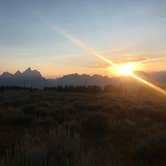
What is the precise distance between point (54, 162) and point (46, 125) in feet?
28.7

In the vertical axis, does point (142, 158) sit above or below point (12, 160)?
below

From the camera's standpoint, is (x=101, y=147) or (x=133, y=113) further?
(x=133, y=113)

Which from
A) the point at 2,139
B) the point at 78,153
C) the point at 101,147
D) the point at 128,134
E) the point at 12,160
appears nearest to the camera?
the point at 12,160

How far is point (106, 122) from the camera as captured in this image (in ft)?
53.3

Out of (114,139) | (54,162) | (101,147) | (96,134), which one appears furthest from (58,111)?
(54,162)

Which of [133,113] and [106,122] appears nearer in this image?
[106,122]

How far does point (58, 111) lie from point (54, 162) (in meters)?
14.4

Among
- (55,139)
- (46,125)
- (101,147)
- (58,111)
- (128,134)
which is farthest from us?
(58,111)

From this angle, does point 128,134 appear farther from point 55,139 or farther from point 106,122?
point 55,139

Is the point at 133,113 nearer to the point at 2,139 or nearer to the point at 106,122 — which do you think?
the point at 106,122

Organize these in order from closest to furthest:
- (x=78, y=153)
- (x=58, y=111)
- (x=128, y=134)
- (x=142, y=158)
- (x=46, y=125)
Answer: (x=78, y=153), (x=142, y=158), (x=128, y=134), (x=46, y=125), (x=58, y=111)

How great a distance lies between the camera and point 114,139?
13.0m

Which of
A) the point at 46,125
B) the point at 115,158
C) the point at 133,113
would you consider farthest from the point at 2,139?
the point at 133,113

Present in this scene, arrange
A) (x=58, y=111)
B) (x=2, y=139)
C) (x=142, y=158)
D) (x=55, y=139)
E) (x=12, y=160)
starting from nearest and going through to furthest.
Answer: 1. (x=12, y=160)
2. (x=55, y=139)
3. (x=142, y=158)
4. (x=2, y=139)
5. (x=58, y=111)
